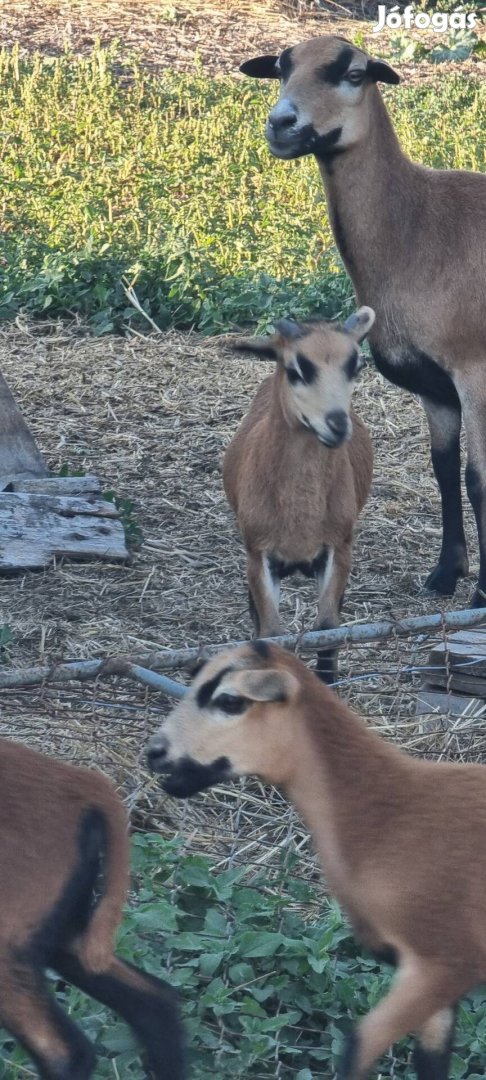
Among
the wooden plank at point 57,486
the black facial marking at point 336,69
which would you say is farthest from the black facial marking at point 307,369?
the wooden plank at point 57,486

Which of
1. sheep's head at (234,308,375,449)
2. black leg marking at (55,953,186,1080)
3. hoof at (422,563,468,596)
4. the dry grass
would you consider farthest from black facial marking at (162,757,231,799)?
hoof at (422,563,468,596)

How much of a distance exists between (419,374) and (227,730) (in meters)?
3.29

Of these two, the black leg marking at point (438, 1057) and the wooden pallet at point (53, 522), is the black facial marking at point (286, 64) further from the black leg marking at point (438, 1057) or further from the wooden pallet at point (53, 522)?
the black leg marking at point (438, 1057)

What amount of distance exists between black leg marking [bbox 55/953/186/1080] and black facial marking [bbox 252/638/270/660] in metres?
0.70

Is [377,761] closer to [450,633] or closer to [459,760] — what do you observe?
[459,760]

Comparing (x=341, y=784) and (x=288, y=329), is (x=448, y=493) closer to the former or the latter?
(x=288, y=329)

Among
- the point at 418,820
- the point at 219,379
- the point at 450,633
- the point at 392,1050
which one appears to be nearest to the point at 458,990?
the point at 418,820

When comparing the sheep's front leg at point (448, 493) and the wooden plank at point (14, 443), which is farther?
the wooden plank at point (14, 443)

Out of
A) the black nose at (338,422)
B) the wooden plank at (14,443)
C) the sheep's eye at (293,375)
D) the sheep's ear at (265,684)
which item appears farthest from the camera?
the wooden plank at (14,443)

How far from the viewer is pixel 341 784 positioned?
3.24 metres

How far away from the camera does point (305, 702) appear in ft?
10.7

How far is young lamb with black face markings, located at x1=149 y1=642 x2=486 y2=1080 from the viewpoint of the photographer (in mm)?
3043

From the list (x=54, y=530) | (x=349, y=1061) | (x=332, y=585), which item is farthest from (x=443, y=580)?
(x=349, y=1061)

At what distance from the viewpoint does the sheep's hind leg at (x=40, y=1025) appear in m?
2.93
